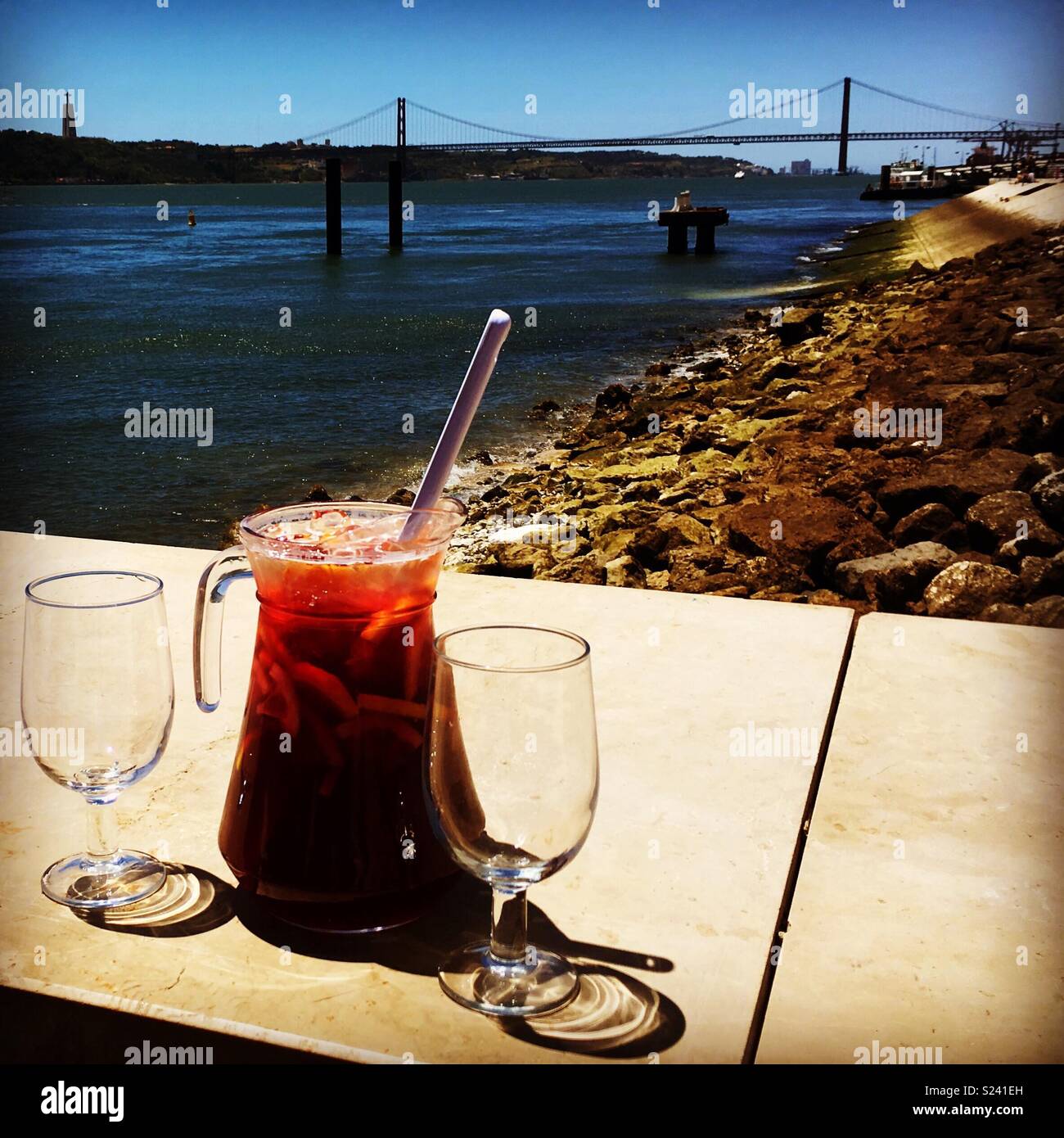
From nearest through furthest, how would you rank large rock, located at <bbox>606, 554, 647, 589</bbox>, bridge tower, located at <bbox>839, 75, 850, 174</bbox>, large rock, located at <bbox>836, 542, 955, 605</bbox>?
large rock, located at <bbox>836, 542, 955, 605</bbox> < large rock, located at <bbox>606, 554, 647, 589</bbox> < bridge tower, located at <bbox>839, 75, 850, 174</bbox>

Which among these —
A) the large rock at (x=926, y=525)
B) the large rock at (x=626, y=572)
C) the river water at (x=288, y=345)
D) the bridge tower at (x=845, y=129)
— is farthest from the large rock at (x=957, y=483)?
the bridge tower at (x=845, y=129)

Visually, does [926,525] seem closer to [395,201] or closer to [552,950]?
[552,950]

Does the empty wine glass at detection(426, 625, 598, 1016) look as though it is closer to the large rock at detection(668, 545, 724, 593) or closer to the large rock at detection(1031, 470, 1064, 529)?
the large rock at detection(668, 545, 724, 593)

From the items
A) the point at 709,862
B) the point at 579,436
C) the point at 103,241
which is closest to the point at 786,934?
the point at 709,862

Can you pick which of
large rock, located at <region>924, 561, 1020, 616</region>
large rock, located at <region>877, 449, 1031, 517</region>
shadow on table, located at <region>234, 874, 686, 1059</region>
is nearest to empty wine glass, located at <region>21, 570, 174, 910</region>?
shadow on table, located at <region>234, 874, 686, 1059</region>

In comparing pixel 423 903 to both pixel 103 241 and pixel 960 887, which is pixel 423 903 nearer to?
pixel 960 887
